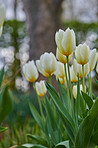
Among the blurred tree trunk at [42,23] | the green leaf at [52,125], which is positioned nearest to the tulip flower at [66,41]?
the green leaf at [52,125]

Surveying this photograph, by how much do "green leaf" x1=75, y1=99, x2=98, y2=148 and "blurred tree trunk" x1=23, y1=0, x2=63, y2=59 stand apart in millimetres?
2249

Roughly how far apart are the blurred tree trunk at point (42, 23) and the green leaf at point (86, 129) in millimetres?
2249

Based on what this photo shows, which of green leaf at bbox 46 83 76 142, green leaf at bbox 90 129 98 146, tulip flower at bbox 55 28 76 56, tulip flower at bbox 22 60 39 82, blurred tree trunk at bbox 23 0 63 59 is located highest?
blurred tree trunk at bbox 23 0 63 59

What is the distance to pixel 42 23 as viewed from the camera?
9.64 ft

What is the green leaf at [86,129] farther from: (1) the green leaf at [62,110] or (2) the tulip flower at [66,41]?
(2) the tulip flower at [66,41]

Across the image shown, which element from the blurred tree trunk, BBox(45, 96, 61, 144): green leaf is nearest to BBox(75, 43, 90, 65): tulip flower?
BBox(45, 96, 61, 144): green leaf

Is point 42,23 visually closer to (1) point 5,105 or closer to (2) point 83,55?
(1) point 5,105

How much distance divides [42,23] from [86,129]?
2.46 metres

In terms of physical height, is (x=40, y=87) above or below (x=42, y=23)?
below

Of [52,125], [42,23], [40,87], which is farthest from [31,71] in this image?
[42,23]

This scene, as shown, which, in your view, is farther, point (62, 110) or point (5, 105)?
point (5, 105)

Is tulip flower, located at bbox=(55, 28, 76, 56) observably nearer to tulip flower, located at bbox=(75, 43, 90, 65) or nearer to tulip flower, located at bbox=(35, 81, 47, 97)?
tulip flower, located at bbox=(75, 43, 90, 65)

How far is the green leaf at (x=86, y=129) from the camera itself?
1.98 feet

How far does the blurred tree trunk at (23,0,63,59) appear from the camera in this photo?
2.90m
